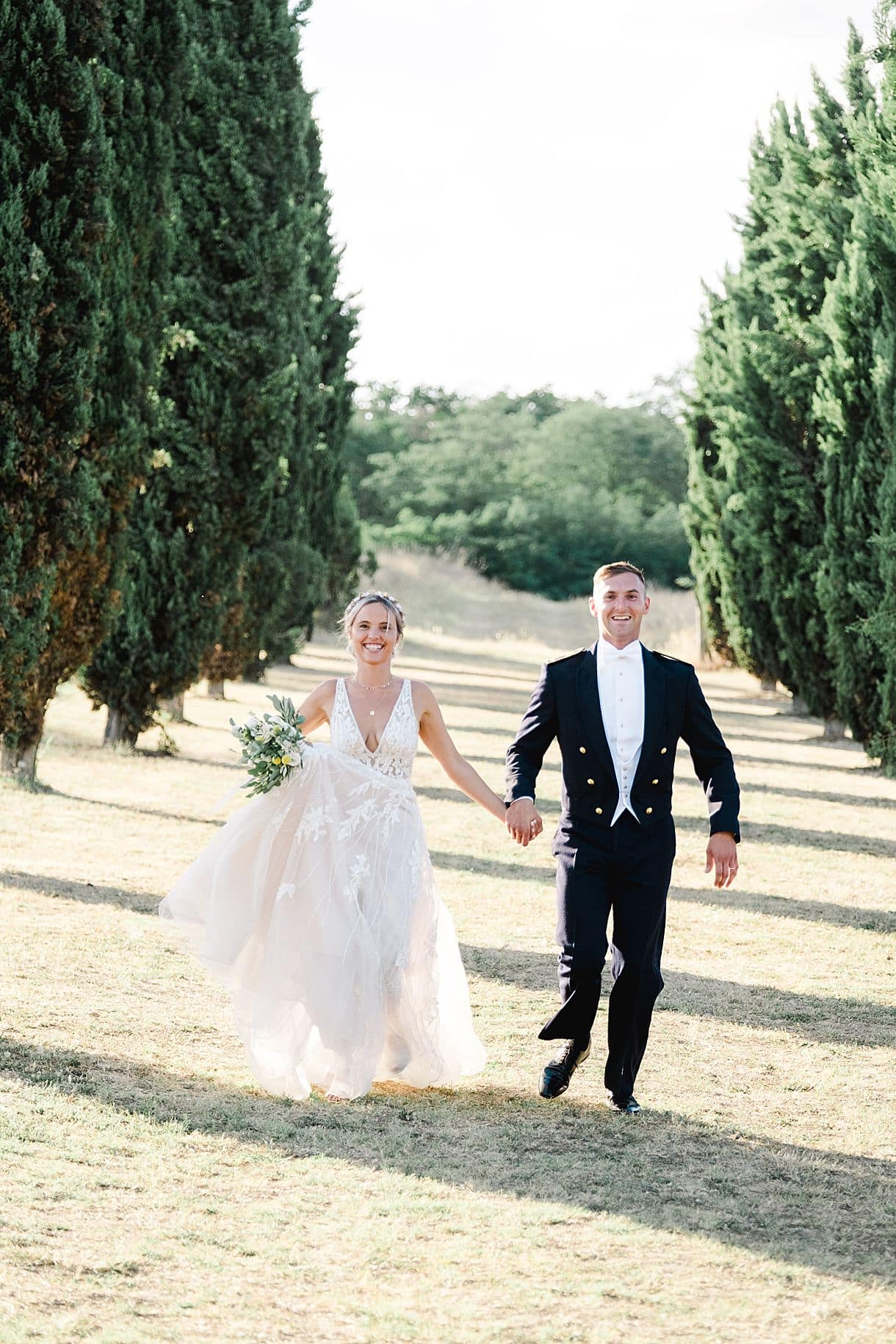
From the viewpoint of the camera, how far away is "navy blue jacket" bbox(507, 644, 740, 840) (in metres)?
5.69

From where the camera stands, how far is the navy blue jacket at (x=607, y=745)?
224 inches

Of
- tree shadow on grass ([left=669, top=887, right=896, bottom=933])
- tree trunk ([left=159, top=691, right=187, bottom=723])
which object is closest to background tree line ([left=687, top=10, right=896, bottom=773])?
tree shadow on grass ([left=669, top=887, right=896, bottom=933])

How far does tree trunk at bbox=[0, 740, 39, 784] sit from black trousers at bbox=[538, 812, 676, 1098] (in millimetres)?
9129

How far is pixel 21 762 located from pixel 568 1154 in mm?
9730

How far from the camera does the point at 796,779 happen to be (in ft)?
58.5

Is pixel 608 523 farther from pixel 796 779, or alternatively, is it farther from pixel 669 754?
pixel 669 754

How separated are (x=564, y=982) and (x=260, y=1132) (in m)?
1.25

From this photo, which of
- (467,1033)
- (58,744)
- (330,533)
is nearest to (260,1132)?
(467,1033)

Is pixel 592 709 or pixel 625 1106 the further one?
pixel 625 1106

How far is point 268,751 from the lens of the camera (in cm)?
602

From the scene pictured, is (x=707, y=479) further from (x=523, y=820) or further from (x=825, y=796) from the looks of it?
(x=523, y=820)

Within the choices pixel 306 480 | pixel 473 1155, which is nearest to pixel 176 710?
pixel 306 480

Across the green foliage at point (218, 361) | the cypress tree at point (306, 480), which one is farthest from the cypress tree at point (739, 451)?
the green foliage at point (218, 361)

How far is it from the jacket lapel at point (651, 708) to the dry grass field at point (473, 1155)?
137 centimetres
